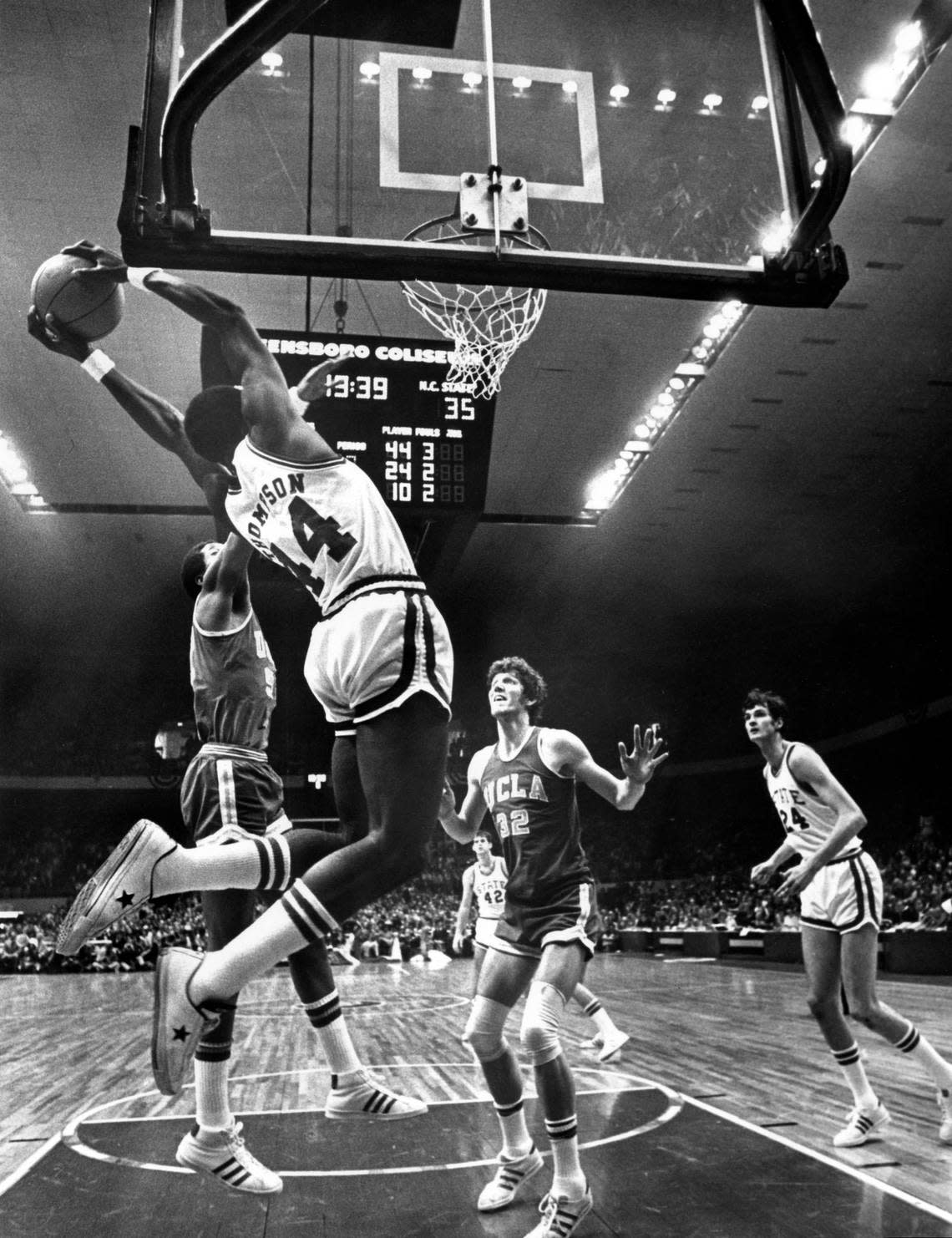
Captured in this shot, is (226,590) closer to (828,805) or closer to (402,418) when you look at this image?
(828,805)

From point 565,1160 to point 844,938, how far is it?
1.96 m

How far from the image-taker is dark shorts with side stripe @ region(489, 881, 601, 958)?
412 centimetres

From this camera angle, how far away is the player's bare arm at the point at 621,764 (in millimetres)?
3750

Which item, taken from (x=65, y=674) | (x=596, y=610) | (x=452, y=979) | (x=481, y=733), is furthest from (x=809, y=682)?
(x=65, y=674)

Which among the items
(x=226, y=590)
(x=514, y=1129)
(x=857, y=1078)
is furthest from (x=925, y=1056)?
(x=226, y=590)

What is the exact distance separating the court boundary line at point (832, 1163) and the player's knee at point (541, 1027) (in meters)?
1.26

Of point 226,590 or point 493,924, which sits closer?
point 226,590

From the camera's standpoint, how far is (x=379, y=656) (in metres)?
2.78

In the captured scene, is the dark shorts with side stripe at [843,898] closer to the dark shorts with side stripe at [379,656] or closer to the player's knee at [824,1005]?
the player's knee at [824,1005]

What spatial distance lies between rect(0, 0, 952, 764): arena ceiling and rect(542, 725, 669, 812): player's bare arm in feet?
11.0

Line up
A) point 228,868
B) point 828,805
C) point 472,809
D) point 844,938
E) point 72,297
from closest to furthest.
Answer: point 228,868 < point 72,297 < point 472,809 < point 844,938 < point 828,805

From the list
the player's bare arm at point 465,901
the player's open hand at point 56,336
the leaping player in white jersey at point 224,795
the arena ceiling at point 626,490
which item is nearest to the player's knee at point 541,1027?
the leaping player in white jersey at point 224,795

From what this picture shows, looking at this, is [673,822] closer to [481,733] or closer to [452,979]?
[481,733]

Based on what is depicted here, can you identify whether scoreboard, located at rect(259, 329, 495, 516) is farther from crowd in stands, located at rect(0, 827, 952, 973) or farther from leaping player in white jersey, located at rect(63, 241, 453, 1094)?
crowd in stands, located at rect(0, 827, 952, 973)
